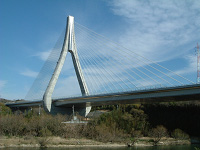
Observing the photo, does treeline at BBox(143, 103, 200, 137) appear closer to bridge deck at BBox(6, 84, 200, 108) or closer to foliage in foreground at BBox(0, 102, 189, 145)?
foliage in foreground at BBox(0, 102, 189, 145)

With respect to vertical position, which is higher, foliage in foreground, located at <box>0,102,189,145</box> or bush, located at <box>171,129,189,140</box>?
foliage in foreground, located at <box>0,102,189,145</box>

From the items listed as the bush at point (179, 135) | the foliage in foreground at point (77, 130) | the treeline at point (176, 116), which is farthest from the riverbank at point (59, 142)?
the treeline at point (176, 116)

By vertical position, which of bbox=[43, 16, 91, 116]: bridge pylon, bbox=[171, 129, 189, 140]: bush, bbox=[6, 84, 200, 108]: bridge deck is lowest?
bbox=[171, 129, 189, 140]: bush

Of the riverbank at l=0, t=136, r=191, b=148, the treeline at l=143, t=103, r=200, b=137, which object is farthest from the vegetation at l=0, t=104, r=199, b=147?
the treeline at l=143, t=103, r=200, b=137

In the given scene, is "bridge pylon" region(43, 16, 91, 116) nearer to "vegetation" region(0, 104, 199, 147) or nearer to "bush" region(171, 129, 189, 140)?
"vegetation" region(0, 104, 199, 147)

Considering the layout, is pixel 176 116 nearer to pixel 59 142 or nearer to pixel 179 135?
pixel 179 135

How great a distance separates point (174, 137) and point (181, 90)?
7.88 metres

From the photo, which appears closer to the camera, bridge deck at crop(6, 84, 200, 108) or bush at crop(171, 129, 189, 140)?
bridge deck at crop(6, 84, 200, 108)

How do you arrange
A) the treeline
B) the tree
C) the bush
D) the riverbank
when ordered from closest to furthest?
the riverbank < the tree < the bush < the treeline

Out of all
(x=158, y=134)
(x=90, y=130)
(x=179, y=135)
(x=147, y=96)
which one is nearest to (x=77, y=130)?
(x=90, y=130)

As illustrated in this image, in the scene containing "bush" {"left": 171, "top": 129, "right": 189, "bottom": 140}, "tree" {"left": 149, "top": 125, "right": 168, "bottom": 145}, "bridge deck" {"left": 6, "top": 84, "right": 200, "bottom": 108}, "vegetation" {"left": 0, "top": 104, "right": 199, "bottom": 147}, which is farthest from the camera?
"bush" {"left": 171, "top": 129, "right": 189, "bottom": 140}

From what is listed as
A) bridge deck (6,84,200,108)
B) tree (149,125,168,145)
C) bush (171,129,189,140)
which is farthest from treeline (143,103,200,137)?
bridge deck (6,84,200,108)

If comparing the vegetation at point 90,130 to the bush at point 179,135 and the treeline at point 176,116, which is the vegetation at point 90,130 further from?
the treeline at point 176,116

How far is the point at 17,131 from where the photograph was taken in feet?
91.0
